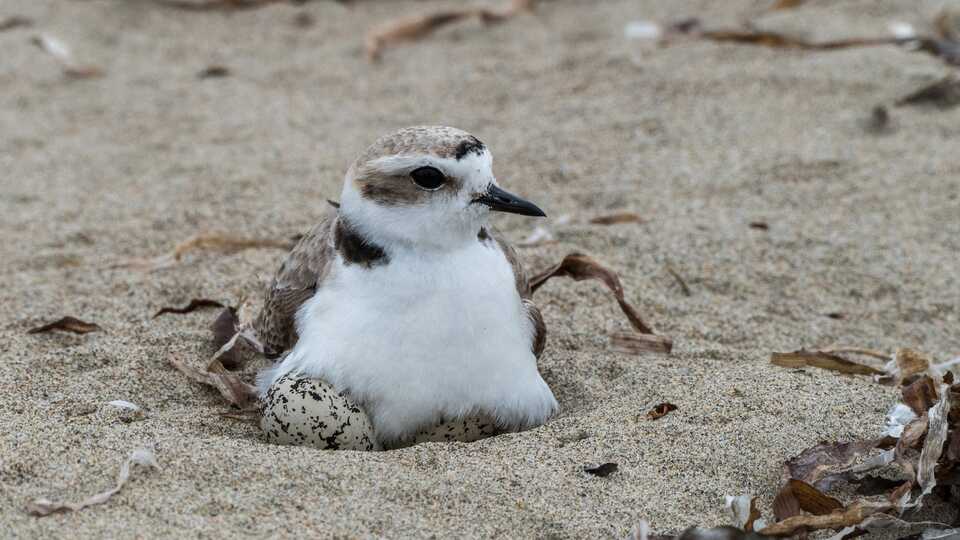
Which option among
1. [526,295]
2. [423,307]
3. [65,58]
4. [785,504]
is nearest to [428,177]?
[423,307]

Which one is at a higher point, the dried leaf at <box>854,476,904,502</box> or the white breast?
the white breast

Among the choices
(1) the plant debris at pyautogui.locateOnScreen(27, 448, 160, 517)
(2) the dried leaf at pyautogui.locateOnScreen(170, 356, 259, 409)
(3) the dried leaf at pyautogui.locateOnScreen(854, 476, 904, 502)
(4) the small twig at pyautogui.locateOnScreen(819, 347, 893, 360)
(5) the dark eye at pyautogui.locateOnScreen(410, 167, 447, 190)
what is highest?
(5) the dark eye at pyautogui.locateOnScreen(410, 167, 447, 190)

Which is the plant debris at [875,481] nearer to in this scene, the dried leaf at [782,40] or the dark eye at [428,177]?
the dark eye at [428,177]

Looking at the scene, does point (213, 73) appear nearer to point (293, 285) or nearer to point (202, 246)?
point (202, 246)

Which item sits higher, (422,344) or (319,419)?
(422,344)

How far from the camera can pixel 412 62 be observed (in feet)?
28.9

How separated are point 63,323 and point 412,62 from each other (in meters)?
4.50

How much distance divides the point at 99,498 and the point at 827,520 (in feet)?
6.16

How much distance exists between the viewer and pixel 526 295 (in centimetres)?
444

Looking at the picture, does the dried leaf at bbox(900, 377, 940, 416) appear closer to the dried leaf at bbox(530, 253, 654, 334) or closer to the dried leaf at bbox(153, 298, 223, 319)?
the dried leaf at bbox(530, 253, 654, 334)

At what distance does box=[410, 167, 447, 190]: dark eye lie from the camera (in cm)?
396

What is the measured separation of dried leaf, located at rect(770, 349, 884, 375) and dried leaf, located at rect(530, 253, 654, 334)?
21.2 inches

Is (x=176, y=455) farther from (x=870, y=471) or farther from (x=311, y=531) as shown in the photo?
(x=870, y=471)

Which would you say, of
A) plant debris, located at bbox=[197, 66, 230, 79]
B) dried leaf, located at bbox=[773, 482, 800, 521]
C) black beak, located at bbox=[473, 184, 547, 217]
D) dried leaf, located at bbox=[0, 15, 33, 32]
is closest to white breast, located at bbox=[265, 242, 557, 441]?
black beak, located at bbox=[473, 184, 547, 217]
